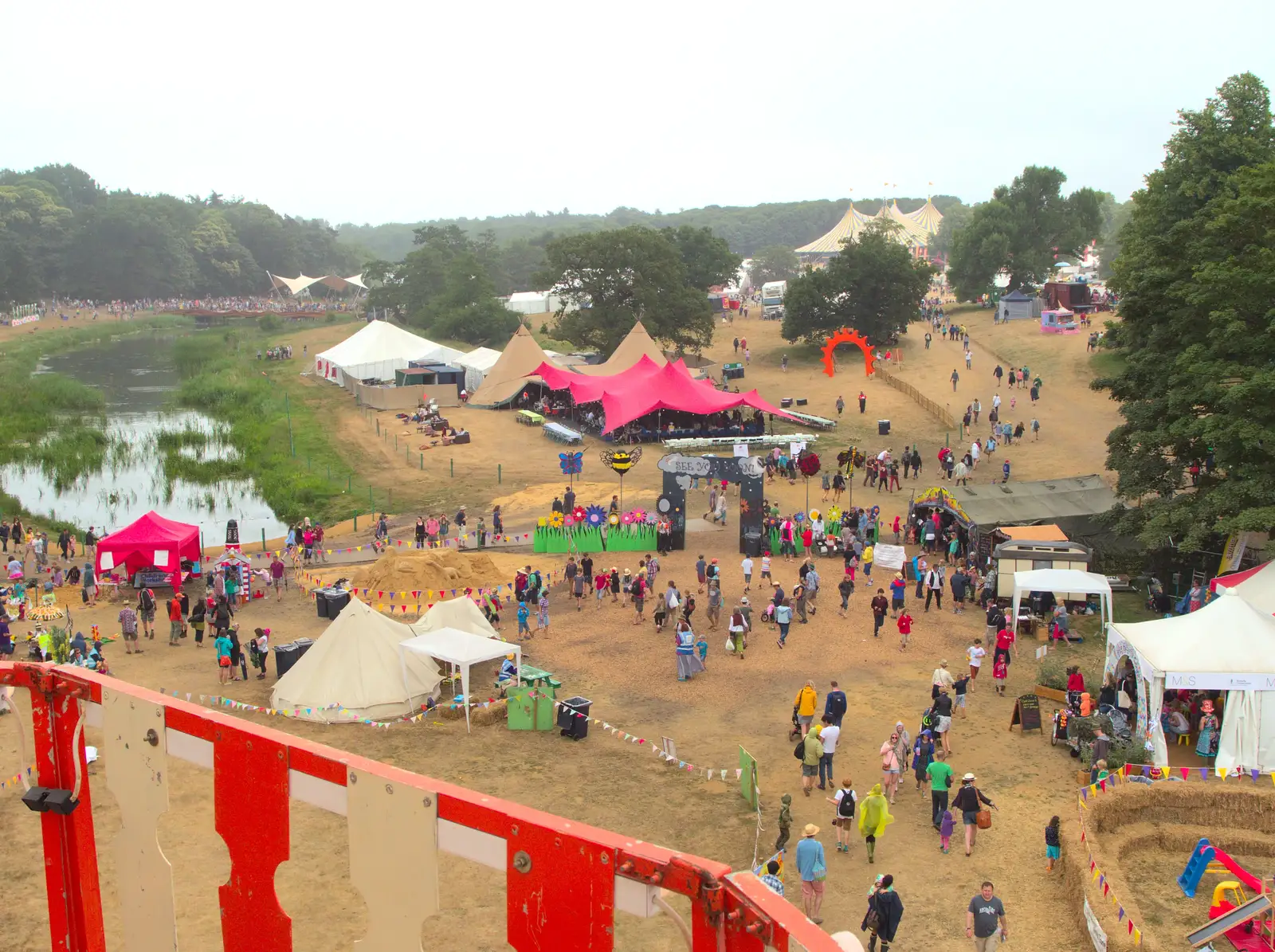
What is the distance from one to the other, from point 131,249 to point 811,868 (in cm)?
11727

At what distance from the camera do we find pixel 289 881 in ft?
41.2

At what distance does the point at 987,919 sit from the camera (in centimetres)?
1098

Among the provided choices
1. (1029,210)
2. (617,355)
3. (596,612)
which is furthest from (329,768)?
(1029,210)

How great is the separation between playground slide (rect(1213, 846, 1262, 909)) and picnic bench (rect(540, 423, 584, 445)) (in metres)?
31.5

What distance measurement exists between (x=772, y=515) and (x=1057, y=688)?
12.4m

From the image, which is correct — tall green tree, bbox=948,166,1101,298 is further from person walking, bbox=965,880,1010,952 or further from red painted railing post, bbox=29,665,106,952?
red painted railing post, bbox=29,665,106,952

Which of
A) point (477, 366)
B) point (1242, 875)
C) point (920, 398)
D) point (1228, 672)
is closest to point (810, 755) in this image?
point (1242, 875)

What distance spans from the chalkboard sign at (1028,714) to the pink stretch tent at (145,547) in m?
17.5

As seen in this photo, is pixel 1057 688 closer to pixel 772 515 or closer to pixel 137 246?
pixel 772 515

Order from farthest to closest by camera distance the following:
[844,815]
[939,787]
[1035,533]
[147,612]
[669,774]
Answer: [1035,533] → [147,612] → [669,774] → [939,787] → [844,815]

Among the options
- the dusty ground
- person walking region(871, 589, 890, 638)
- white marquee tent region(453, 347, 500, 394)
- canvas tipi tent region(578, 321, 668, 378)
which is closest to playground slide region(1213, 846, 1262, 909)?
the dusty ground

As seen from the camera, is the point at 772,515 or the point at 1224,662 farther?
the point at 772,515

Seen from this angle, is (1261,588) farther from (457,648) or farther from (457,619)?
(457,619)

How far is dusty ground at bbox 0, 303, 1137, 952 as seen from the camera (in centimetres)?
1226
